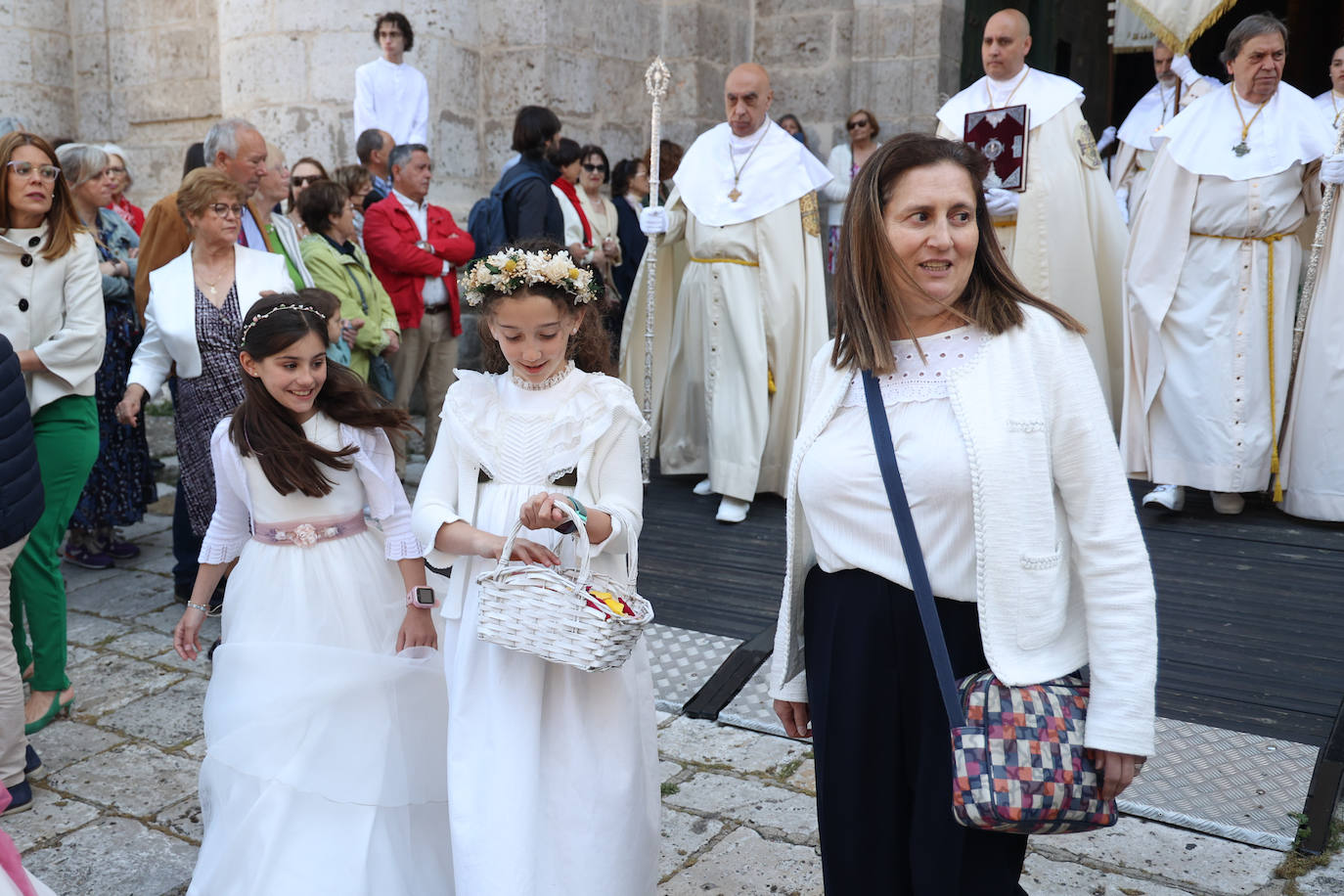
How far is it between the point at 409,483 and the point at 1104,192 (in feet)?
13.2

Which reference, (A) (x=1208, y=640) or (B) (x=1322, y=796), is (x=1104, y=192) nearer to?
(A) (x=1208, y=640)

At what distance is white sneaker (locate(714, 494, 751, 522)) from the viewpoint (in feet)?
20.4

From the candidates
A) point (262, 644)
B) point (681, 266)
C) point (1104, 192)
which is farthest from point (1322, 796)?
point (681, 266)

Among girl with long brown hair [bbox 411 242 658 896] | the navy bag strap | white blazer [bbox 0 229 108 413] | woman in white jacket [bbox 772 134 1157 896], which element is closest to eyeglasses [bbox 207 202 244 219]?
white blazer [bbox 0 229 108 413]

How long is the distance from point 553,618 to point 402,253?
456 centimetres

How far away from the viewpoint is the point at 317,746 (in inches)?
119

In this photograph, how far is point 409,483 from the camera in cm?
720

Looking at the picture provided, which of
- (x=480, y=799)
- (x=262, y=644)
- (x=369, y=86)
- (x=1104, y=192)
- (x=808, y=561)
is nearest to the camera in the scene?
(x=808, y=561)

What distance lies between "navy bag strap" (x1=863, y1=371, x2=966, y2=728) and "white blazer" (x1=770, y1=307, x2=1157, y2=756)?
73mm

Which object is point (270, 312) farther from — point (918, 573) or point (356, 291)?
point (356, 291)

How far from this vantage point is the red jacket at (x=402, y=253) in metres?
6.62

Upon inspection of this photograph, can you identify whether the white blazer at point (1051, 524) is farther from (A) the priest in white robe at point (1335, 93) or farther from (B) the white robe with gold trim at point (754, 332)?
(A) the priest in white robe at point (1335, 93)

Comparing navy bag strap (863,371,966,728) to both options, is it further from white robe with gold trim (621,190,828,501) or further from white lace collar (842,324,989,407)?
white robe with gold trim (621,190,828,501)

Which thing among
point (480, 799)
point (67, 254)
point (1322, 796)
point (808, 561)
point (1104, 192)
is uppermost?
point (1104, 192)
